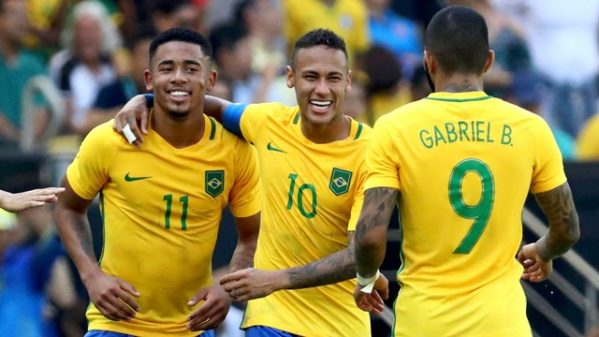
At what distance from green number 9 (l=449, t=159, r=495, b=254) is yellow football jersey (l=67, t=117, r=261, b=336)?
207cm

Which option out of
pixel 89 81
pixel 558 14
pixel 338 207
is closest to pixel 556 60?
pixel 558 14

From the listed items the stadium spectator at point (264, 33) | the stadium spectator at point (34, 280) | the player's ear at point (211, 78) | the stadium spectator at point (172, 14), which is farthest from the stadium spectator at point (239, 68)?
the player's ear at point (211, 78)

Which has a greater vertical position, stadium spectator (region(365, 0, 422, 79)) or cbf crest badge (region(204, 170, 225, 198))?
cbf crest badge (region(204, 170, 225, 198))

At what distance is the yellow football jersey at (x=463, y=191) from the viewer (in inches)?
333

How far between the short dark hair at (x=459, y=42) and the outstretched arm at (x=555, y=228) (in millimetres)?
762

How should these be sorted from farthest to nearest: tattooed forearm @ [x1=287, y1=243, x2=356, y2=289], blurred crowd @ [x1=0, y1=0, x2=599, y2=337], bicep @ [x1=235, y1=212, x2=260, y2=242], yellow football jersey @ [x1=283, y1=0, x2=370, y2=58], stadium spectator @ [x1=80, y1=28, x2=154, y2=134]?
yellow football jersey @ [x1=283, y1=0, x2=370, y2=58] → stadium spectator @ [x1=80, y1=28, x2=154, y2=134] → blurred crowd @ [x1=0, y1=0, x2=599, y2=337] → bicep @ [x1=235, y1=212, x2=260, y2=242] → tattooed forearm @ [x1=287, y1=243, x2=356, y2=289]

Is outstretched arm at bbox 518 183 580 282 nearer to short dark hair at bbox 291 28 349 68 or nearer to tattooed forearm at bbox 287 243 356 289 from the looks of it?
tattooed forearm at bbox 287 243 356 289

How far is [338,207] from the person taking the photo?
9.80m

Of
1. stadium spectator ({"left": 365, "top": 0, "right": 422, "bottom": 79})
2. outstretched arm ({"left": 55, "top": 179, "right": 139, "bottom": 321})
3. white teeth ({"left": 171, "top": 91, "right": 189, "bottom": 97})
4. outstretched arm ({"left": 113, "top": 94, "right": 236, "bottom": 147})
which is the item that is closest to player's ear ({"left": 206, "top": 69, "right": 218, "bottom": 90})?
white teeth ({"left": 171, "top": 91, "right": 189, "bottom": 97})

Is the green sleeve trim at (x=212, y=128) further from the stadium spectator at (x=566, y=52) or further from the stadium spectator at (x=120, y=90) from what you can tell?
the stadium spectator at (x=566, y=52)

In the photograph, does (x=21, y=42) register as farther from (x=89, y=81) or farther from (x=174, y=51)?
(x=174, y=51)

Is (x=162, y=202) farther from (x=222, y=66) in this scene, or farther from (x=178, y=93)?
(x=222, y=66)

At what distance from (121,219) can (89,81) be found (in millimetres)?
Result: 6323

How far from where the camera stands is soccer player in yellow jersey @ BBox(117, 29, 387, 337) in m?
9.80
